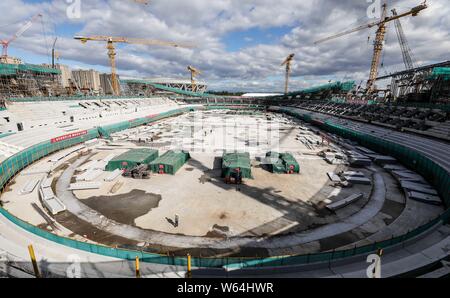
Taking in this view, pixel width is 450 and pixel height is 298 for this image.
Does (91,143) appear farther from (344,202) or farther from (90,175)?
(344,202)

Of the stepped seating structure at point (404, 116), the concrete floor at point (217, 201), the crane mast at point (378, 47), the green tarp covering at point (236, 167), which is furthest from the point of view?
the crane mast at point (378, 47)

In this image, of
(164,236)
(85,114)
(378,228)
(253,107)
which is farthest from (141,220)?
(253,107)

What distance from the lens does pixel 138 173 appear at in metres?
33.1

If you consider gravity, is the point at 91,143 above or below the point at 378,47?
below

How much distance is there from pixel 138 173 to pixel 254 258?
24.4 m

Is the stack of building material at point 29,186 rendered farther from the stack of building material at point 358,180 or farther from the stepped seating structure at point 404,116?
the stepped seating structure at point 404,116

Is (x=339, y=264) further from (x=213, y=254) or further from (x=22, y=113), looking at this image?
(x=22, y=113)

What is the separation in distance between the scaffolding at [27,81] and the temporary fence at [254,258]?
42281 millimetres

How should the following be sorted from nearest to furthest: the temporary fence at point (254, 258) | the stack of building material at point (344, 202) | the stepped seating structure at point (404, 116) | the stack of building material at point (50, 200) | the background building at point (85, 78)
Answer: the temporary fence at point (254, 258)
the stack of building material at point (50, 200)
the stack of building material at point (344, 202)
the stepped seating structure at point (404, 116)
the background building at point (85, 78)

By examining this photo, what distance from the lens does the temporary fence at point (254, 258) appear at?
46.0ft

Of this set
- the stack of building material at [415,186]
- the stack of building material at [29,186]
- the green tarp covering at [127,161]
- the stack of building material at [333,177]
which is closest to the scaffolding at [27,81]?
the stack of building material at [29,186]

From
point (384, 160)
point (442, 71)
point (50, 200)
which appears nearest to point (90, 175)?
point (50, 200)

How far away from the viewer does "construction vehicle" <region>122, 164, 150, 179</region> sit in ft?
109
